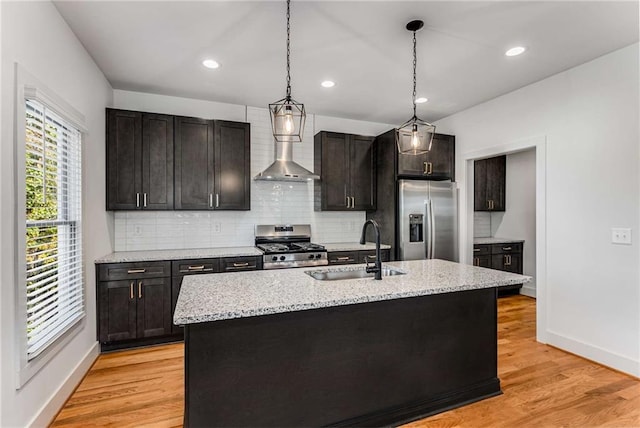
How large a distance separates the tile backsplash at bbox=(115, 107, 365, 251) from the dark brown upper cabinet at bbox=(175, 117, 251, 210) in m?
0.32

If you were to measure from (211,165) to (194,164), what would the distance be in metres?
0.18

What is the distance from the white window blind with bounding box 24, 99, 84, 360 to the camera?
6.40 ft

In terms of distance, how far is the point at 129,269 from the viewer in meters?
3.21

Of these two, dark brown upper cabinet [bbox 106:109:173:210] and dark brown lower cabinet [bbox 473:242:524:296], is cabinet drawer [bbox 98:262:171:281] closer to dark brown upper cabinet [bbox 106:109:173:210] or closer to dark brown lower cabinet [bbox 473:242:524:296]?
dark brown upper cabinet [bbox 106:109:173:210]

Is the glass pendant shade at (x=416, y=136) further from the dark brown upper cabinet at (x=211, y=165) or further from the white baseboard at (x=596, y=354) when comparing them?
the white baseboard at (x=596, y=354)

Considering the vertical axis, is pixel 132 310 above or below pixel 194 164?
below

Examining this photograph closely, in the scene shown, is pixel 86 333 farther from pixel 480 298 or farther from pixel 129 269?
pixel 480 298

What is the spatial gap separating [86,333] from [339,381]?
2.28 metres

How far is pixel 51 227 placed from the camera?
222cm

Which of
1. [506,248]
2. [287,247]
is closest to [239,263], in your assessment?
[287,247]

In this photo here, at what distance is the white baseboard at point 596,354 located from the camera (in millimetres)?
2730

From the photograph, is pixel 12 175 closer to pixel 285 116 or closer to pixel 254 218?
pixel 285 116

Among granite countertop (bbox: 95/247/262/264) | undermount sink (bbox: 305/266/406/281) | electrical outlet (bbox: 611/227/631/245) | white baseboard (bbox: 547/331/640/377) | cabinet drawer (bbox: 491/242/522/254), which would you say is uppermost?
electrical outlet (bbox: 611/227/631/245)

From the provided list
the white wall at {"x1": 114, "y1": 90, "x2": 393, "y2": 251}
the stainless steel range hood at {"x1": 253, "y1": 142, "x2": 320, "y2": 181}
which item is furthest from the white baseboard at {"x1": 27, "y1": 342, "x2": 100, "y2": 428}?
the stainless steel range hood at {"x1": 253, "y1": 142, "x2": 320, "y2": 181}
